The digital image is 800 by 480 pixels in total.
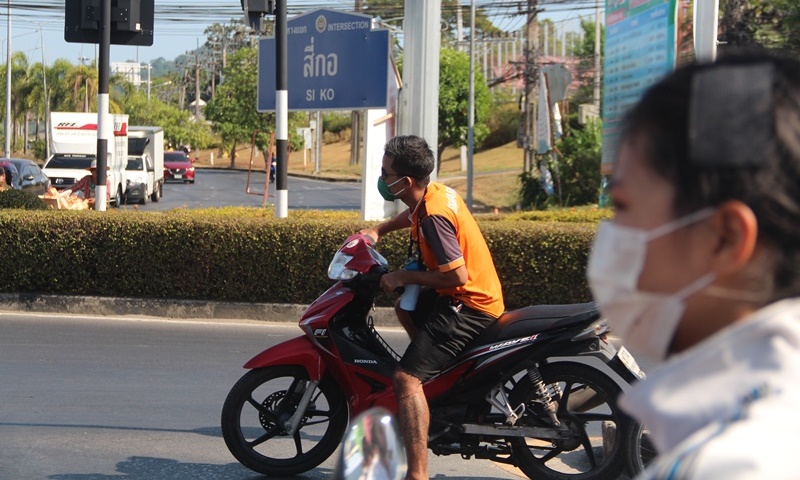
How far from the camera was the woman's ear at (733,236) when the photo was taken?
1174 mm

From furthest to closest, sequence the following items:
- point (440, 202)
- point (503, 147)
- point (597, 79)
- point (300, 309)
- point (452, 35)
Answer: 1. point (452, 35)
2. point (503, 147)
3. point (597, 79)
4. point (300, 309)
5. point (440, 202)

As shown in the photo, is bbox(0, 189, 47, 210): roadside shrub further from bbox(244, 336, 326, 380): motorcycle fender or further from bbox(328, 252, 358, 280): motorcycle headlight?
bbox(328, 252, 358, 280): motorcycle headlight

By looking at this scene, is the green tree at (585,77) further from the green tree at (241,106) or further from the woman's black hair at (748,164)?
the woman's black hair at (748,164)

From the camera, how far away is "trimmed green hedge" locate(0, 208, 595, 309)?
34.0 feet

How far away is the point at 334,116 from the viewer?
95188 mm

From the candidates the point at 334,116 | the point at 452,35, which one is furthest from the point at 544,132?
the point at 334,116

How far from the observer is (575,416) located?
503 centimetres

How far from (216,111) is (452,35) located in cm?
2052

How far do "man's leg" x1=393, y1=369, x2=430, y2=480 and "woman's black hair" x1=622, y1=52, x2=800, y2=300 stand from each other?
3.70 m

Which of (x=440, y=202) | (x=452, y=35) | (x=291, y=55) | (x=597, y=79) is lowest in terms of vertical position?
(x=440, y=202)

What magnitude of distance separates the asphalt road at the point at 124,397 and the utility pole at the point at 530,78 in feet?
87.0

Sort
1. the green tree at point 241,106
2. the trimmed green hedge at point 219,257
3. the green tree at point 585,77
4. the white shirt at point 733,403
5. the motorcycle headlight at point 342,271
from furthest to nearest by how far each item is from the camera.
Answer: the green tree at point 241,106 < the green tree at point 585,77 < the trimmed green hedge at point 219,257 < the motorcycle headlight at point 342,271 < the white shirt at point 733,403

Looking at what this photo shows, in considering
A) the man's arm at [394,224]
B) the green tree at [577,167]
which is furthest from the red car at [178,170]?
the man's arm at [394,224]

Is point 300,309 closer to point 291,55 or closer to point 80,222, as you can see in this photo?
point 80,222
